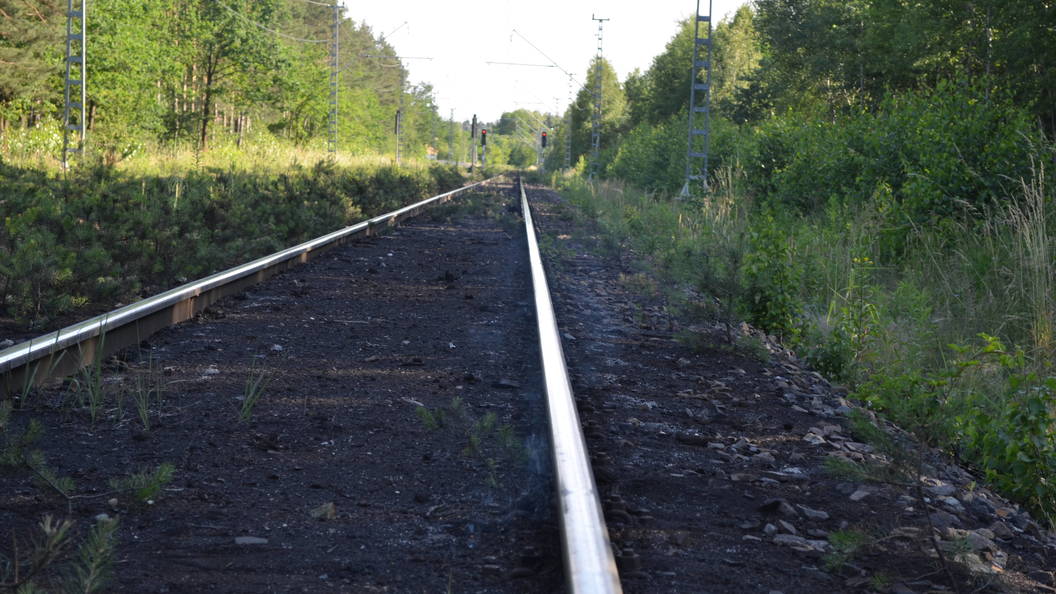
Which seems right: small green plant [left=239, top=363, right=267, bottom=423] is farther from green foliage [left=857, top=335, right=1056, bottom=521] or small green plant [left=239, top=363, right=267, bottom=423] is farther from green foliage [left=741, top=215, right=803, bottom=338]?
green foliage [left=741, top=215, right=803, bottom=338]

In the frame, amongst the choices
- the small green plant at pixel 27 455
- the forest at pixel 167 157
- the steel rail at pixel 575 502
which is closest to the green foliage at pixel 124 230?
the forest at pixel 167 157

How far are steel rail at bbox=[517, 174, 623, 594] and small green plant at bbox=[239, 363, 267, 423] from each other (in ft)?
4.22

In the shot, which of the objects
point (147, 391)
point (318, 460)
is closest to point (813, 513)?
point (318, 460)

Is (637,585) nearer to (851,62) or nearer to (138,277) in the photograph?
(138,277)

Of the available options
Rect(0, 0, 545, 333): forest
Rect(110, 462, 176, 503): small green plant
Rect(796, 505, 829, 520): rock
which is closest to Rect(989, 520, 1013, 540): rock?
Rect(796, 505, 829, 520): rock

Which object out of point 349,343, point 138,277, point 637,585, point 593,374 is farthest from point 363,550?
point 138,277

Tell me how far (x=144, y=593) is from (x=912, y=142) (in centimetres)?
1080

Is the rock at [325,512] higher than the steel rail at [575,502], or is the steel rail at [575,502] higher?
the steel rail at [575,502]

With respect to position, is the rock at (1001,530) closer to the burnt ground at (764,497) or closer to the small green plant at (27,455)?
the burnt ground at (764,497)

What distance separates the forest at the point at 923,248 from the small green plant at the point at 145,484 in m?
2.76

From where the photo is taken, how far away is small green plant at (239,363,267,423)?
4080 mm

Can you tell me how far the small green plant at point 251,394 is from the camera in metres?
4.08

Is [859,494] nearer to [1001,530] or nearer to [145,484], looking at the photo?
[1001,530]

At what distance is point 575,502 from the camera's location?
9.14ft
